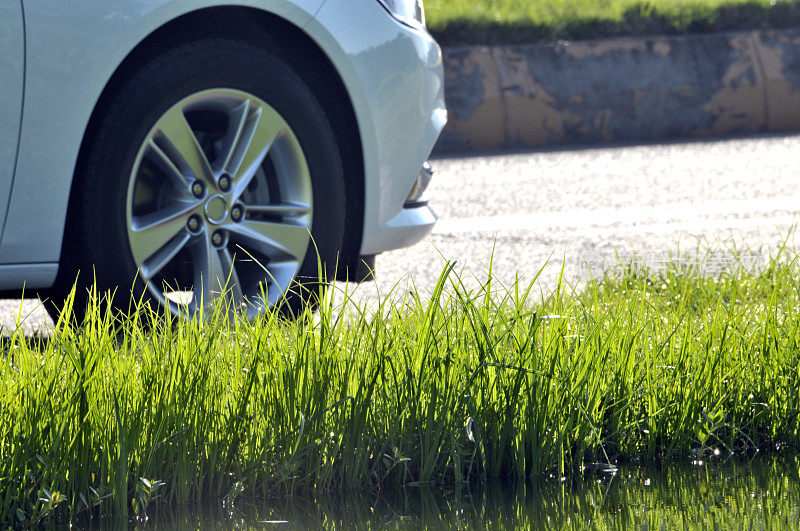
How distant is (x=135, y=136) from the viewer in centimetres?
329

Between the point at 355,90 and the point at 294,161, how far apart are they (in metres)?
0.28

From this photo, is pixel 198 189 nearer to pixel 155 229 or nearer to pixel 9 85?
pixel 155 229

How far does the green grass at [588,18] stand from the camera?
31.5 feet

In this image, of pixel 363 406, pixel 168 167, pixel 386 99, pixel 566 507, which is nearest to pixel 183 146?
pixel 168 167

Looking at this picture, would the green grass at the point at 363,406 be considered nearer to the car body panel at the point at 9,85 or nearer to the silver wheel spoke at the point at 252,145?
the car body panel at the point at 9,85

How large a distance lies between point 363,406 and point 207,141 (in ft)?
5.03

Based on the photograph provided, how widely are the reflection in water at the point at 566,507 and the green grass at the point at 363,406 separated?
0.18 ft

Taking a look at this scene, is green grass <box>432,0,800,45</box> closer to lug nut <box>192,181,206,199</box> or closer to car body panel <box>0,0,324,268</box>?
lug nut <box>192,181,206,199</box>

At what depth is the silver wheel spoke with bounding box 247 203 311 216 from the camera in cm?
350

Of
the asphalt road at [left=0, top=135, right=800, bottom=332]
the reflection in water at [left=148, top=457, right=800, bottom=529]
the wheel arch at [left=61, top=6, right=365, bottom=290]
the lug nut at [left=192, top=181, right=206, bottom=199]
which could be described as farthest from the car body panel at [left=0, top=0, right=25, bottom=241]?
the reflection in water at [left=148, top=457, right=800, bottom=529]

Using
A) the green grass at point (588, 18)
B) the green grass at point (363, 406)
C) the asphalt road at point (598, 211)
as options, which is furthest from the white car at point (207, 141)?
the green grass at point (588, 18)

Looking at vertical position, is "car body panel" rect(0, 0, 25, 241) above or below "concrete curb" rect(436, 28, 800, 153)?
below

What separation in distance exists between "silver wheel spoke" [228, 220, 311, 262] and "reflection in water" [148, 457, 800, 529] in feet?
4.42

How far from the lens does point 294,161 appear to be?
11.8 feet
